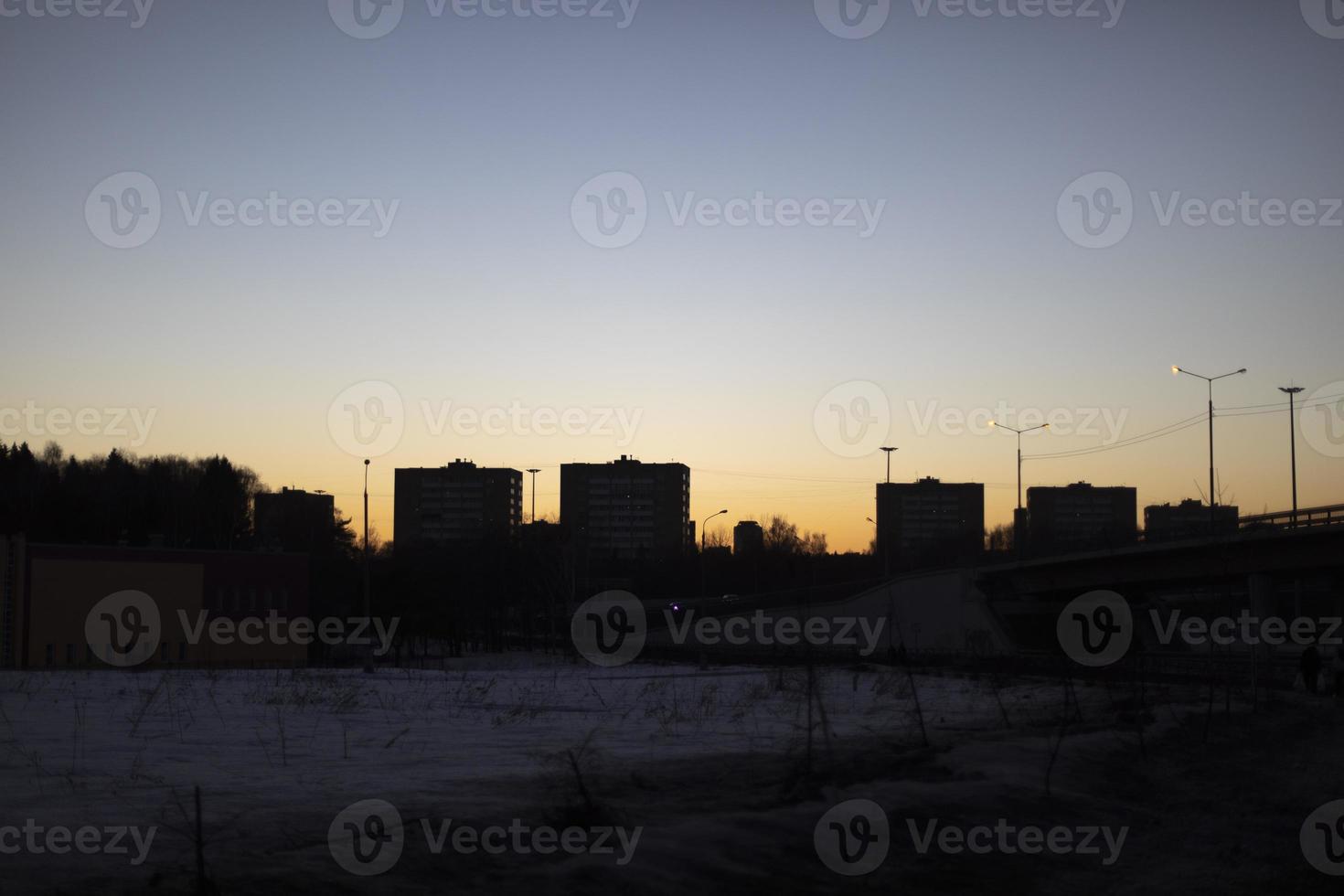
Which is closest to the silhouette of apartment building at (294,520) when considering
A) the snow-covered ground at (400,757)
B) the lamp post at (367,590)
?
the lamp post at (367,590)

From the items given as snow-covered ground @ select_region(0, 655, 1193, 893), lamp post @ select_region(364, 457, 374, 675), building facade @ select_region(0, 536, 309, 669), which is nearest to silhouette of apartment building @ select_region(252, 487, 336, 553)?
building facade @ select_region(0, 536, 309, 669)

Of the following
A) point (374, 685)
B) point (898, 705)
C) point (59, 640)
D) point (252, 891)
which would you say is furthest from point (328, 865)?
point (59, 640)

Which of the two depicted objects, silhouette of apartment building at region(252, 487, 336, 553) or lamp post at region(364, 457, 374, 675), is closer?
lamp post at region(364, 457, 374, 675)

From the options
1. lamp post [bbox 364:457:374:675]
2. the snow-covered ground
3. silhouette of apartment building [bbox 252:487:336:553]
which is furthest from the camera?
silhouette of apartment building [bbox 252:487:336:553]

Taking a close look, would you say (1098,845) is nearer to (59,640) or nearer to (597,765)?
(597,765)

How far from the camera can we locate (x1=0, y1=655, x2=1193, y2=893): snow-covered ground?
9266 millimetres

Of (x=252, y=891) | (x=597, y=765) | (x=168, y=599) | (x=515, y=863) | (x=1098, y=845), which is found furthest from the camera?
(x=168, y=599)

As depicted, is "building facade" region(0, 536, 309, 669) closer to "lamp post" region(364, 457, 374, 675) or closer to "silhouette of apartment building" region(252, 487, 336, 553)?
"lamp post" region(364, 457, 374, 675)

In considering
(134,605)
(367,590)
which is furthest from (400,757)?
(134,605)

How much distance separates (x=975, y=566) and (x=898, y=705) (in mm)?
51531

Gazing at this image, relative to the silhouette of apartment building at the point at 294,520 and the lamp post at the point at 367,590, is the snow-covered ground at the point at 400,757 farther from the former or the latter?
the silhouette of apartment building at the point at 294,520

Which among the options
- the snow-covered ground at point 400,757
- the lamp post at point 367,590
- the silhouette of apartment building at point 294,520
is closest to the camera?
the snow-covered ground at point 400,757

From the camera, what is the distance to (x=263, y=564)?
70938 millimetres

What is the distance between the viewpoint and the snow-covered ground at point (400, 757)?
9266 millimetres
